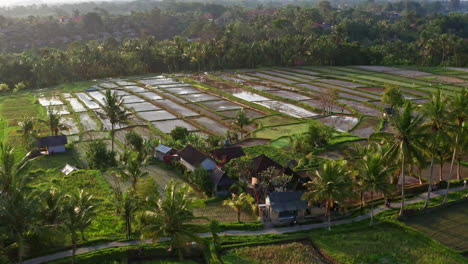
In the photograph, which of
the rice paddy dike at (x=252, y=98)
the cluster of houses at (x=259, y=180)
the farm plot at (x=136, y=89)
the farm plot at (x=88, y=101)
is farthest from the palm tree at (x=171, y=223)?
the farm plot at (x=136, y=89)

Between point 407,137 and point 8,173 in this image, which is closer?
point 8,173

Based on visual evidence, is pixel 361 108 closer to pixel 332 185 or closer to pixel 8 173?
pixel 332 185

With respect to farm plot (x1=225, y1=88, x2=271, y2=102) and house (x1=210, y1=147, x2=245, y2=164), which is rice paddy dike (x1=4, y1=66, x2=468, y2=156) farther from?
house (x1=210, y1=147, x2=245, y2=164)

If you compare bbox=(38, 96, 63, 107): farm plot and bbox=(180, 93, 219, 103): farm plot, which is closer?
bbox=(38, 96, 63, 107): farm plot

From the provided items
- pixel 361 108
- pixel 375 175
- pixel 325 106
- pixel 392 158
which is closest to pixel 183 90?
pixel 325 106

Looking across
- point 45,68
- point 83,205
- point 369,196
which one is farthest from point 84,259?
point 45,68

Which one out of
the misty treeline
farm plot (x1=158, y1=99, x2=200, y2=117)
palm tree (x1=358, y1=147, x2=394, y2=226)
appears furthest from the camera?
the misty treeline

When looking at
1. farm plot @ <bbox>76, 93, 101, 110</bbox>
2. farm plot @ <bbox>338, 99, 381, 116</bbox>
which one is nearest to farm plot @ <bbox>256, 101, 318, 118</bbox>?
farm plot @ <bbox>338, 99, 381, 116</bbox>
